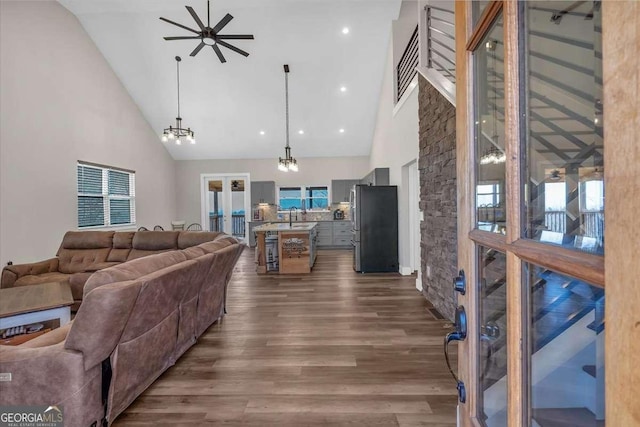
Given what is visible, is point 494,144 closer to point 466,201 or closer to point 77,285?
point 466,201

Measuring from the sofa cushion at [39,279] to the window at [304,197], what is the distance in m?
6.59

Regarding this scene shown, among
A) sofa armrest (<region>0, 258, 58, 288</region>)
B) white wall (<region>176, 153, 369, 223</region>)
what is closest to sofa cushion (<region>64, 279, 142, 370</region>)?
sofa armrest (<region>0, 258, 58, 288</region>)

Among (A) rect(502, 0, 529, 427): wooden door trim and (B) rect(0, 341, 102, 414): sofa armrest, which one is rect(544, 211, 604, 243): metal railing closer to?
(A) rect(502, 0, 529, 427): wooden door trim

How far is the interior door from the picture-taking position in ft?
2.01

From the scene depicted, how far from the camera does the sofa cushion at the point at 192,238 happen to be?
439 cm

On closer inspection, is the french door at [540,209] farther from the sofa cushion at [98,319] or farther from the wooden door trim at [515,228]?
the sofa cushion at [98,319]

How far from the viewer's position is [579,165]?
2.31 feet

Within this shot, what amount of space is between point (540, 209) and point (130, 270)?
207cm

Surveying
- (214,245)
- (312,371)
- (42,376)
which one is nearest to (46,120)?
(214,245)

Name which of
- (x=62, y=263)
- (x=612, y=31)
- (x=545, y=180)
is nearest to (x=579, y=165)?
(x=545, y=180)

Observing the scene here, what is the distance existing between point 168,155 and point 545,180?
1035cm

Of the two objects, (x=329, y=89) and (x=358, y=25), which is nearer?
(x=358, y=25)

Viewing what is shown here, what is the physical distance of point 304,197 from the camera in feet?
33.4

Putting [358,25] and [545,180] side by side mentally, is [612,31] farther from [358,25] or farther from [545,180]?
[358,25]
